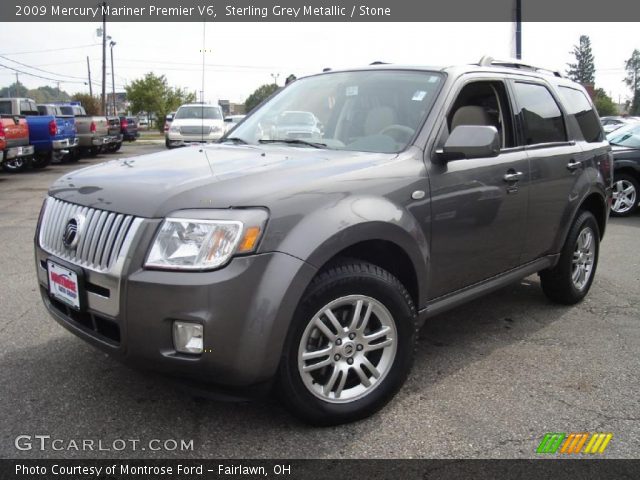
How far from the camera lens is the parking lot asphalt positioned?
261 cm

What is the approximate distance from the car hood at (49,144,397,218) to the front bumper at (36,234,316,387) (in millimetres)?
205

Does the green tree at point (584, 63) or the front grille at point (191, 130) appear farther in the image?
the green tree at point (584, 63)

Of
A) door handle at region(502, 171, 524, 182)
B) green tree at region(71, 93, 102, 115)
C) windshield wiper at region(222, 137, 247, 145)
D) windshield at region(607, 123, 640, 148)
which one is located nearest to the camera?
door handle at region(502, 171, 524, 182)

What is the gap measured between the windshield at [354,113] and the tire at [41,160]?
1413 cm

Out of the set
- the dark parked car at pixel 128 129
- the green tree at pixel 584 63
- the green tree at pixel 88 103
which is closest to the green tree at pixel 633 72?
the green tree at pixel 584 63

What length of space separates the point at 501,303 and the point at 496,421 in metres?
2.12

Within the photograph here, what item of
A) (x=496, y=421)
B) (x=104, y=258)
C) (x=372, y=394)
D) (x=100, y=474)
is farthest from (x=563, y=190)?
(x=100, y=474)

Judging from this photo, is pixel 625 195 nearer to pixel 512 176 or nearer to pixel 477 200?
pixel 512 176

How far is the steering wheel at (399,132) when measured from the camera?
10.6 feet

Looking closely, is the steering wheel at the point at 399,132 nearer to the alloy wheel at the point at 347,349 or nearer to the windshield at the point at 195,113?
the alloy wheel at the point at 347,349

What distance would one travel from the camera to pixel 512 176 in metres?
3.64

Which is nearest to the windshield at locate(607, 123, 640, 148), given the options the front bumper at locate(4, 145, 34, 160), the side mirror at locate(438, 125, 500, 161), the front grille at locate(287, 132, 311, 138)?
the side mirror at locate(438, 125, 500, 161)

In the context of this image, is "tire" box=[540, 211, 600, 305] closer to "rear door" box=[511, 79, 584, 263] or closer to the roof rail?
"rear door" box=[511, 79, 584, 263]

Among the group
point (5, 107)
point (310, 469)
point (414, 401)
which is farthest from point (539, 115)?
point (5, 107)
